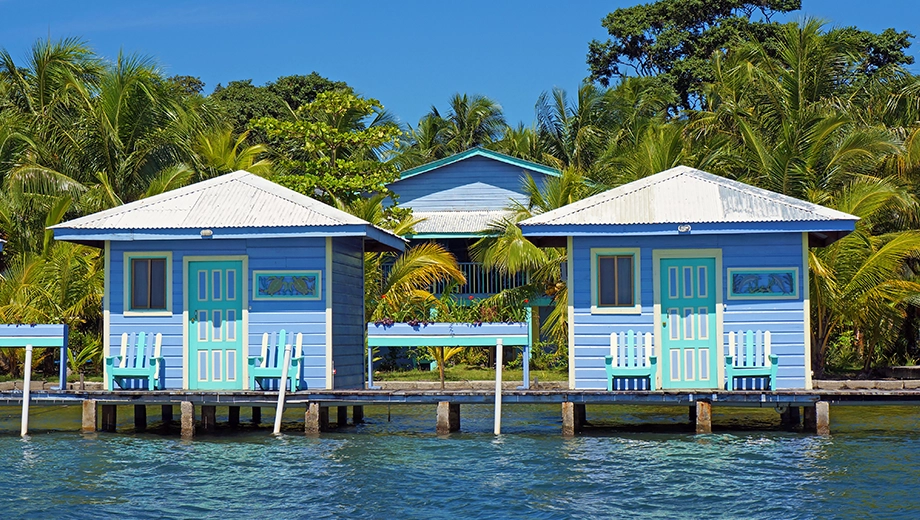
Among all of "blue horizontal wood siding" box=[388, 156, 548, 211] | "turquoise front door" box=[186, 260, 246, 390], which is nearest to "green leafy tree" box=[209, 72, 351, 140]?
"blue horizontal wood siding" box=[388, 156, 548, 211]

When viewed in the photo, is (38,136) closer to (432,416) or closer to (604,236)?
(432,416)

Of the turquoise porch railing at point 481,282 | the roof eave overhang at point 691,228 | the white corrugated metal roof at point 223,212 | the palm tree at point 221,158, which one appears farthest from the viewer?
the turquoise porch railing at point 481,282

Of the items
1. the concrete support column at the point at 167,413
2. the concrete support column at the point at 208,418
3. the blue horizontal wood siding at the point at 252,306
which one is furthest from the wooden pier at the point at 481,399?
the concrete support column at the point at 167,413

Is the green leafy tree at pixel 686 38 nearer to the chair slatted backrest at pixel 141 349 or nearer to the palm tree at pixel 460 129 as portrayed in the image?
the palm tree at pixel 460 129

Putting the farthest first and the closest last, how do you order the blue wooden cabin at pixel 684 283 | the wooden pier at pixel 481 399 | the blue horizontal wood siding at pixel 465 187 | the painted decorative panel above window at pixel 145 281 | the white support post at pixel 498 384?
the blue horizontal wood siding at pixel 465 187, the painted decorative panel above window at pixel 145 281, the blue wooden cabin at pixel 684 283, the white support post at pixel 498 384, the wooden pier at pixel 481 399

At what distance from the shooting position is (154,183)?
29.2m

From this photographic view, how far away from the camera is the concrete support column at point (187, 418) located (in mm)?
19328

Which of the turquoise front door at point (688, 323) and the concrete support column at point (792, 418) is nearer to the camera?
the turquoise front door at point (688, 323)

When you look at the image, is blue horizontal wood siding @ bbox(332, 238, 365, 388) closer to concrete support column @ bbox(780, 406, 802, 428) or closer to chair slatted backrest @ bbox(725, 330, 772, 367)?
chair slatted backrest @ bbox(725, 330, 772, 367)

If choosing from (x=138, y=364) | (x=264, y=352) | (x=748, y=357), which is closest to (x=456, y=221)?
(x=264, y=352)

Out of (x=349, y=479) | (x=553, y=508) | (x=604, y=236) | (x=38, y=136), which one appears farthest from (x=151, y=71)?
(x=553, y=508)

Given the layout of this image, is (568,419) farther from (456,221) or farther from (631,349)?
(456,221)

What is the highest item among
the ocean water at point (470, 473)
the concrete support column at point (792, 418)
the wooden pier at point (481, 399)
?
the wooden pier at point (481, 399)

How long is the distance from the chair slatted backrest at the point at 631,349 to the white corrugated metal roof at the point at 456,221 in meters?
13.0
